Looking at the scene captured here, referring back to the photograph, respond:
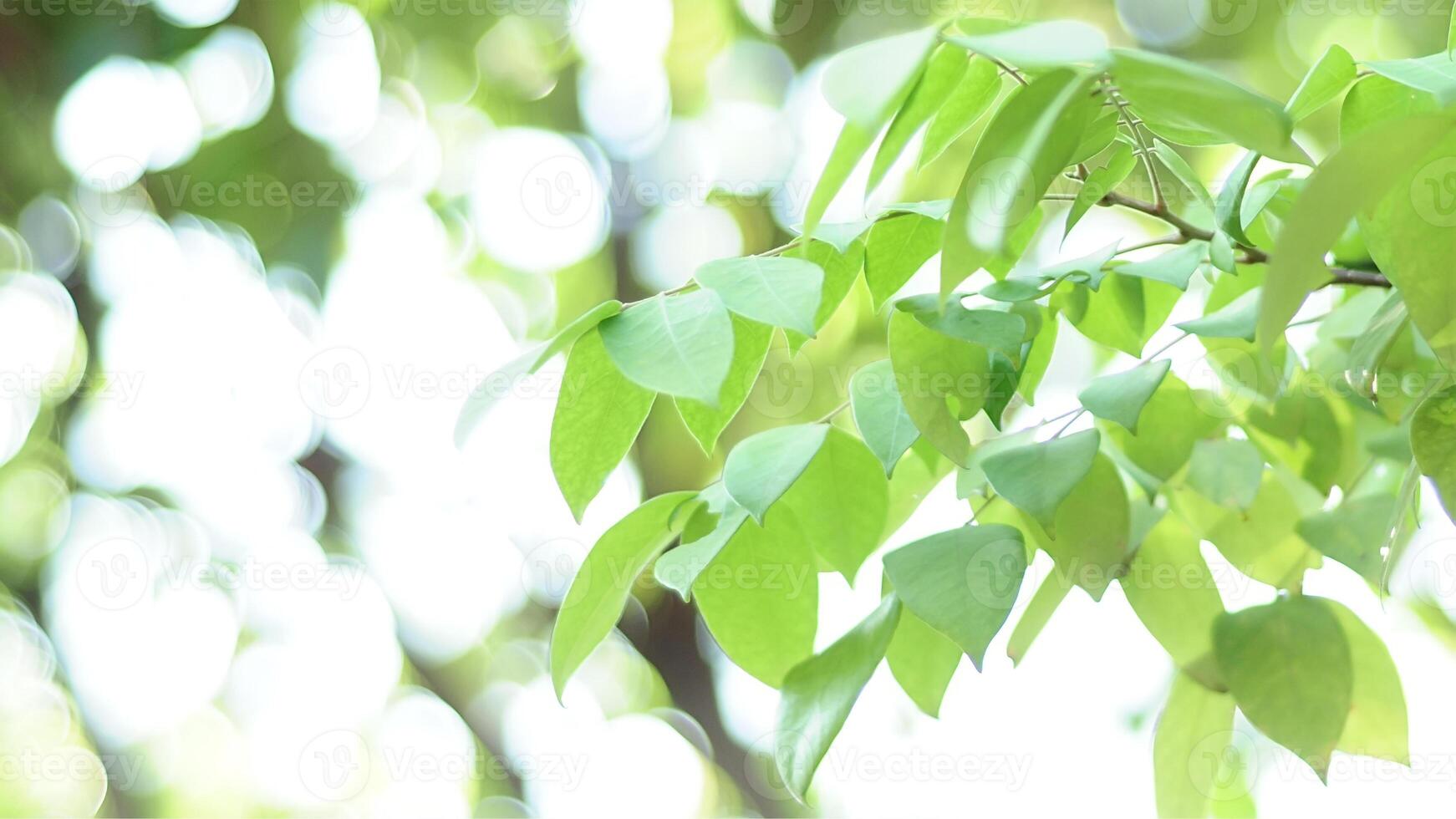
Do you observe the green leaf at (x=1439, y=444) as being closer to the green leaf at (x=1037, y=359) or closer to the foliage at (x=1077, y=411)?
the foliage at (x=1077, y=411)

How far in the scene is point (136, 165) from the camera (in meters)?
1.44

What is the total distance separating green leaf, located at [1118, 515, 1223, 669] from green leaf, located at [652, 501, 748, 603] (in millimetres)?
134

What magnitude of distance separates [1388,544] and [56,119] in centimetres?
166

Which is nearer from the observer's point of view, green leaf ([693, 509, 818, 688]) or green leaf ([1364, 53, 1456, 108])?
green leaf ([1364, 53, 1456, 108])

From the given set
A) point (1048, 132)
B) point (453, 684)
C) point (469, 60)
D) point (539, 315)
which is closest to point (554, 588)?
point (453, 684)

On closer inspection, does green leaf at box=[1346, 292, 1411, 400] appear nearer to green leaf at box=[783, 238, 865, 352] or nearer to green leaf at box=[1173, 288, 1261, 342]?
green leaf at box=[1173, 288, 1261, 342]

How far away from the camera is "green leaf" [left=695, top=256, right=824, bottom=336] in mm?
242

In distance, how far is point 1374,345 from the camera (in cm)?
30

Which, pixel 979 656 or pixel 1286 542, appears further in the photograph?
pixel 1286 542

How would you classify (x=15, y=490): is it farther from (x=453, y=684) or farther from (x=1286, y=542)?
(x=1286, y=542)
